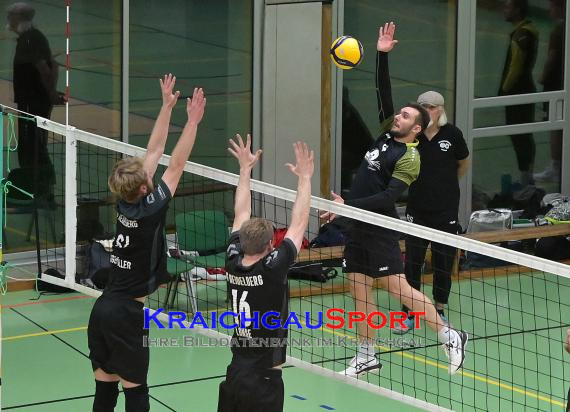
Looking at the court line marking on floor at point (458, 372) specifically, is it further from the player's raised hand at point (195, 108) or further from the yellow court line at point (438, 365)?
the player's raised hand at point (195, 108)

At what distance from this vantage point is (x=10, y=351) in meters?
9.50

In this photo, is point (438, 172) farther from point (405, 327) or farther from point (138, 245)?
point (138, 245)

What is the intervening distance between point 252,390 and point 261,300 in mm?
486

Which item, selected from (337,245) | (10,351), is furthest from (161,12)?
(10,351)

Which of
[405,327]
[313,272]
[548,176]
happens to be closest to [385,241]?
[405,327]

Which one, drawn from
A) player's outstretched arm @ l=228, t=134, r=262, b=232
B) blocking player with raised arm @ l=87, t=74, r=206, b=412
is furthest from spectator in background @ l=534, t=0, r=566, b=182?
blocking player with raised arm @ l=87, t=74, r=206, b=412

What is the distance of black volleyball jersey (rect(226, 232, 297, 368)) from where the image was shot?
612cm

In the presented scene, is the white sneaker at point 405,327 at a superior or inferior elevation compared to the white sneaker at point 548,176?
inferior

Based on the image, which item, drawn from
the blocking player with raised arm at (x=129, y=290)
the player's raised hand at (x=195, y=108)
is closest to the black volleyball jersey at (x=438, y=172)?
the player's raised hand at (x=195, y=108)

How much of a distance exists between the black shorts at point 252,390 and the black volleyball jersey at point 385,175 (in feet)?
7.79

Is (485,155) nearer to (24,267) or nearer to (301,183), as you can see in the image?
(24,267)

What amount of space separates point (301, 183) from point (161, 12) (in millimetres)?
6035

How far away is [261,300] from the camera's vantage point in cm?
613

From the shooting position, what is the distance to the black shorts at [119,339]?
22.0 feet
